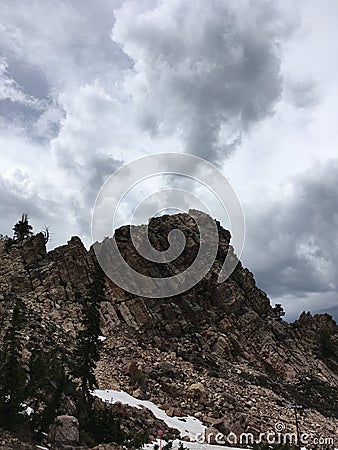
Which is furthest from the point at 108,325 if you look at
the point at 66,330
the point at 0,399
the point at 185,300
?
the point at 0,399

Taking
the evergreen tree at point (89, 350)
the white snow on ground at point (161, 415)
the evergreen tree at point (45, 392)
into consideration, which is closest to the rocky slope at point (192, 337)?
the white snow on ground at point (161, 415)

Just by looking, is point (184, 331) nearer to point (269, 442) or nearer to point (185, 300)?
point (185, 300)

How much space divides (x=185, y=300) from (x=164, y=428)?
26.6m

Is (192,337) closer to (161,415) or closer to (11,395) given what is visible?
(161,415)

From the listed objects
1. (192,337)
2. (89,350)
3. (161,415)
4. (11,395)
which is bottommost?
(11,395)

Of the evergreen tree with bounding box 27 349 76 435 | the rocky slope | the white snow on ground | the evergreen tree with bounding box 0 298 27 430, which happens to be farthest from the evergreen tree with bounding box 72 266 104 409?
the rocky slope

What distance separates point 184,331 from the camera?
4303cm

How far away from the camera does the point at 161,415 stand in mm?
23859

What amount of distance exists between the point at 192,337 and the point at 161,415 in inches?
732

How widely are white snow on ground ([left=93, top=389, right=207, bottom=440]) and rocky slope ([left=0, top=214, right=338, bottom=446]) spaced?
0.84 m

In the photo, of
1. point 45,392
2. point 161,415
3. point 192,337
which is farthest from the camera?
point 192,337

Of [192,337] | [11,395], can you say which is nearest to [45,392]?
[11,395]

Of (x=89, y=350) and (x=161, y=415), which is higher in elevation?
(x=89, y=350)

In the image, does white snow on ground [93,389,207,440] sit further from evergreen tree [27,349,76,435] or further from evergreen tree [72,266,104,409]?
evergreen tree [27,349,76,435]
